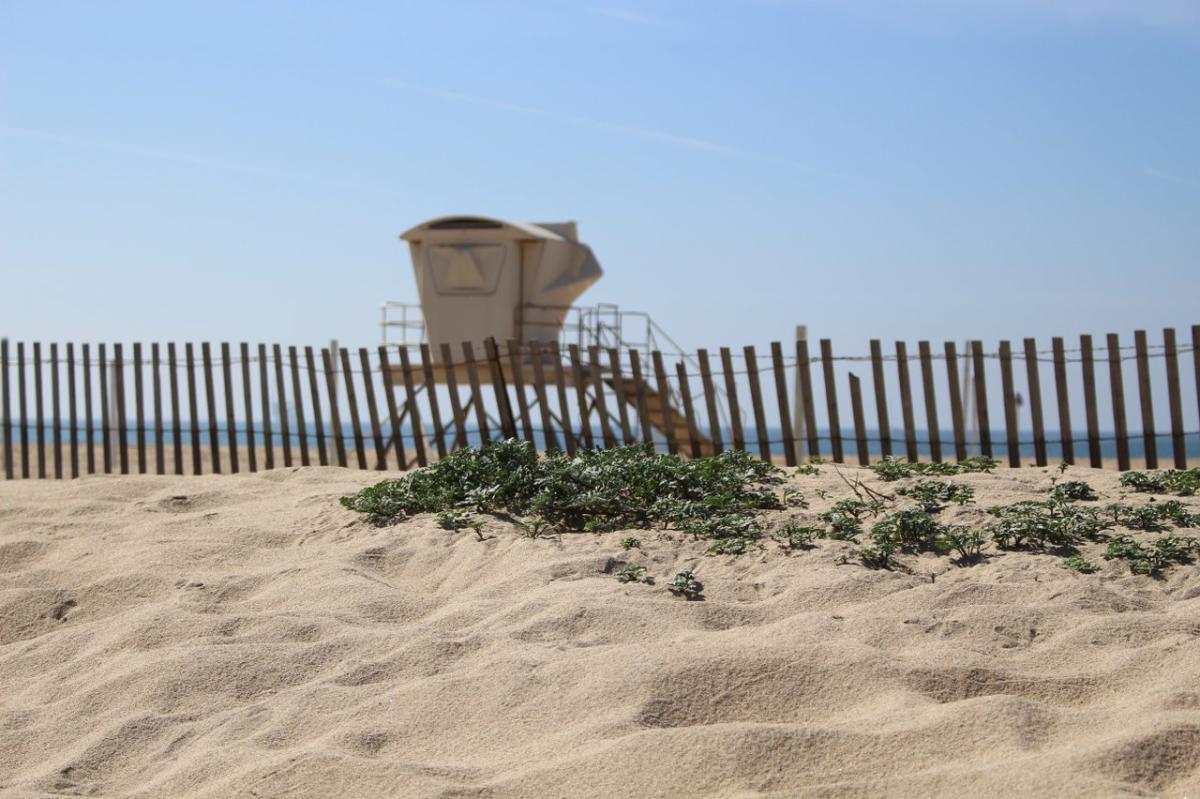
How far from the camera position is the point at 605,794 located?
3068mm

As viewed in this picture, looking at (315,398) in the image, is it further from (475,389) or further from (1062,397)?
(1062,397)

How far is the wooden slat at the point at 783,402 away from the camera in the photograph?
10.2 meters

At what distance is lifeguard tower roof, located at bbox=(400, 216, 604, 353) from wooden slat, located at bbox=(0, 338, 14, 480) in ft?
24.2

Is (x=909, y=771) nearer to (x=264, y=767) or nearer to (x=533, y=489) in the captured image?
(x=264, y=767)

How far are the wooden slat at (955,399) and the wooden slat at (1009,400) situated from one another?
A: 0.37m

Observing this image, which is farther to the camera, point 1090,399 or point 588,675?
point 1090,399

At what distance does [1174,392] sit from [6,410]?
13142 mm

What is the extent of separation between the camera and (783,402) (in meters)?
10.3

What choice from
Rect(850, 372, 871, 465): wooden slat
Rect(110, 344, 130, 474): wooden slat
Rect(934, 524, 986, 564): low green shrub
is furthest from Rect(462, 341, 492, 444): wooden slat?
Rect(934, 524, 986, 564): low green shrub

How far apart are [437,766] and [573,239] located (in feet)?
62.2

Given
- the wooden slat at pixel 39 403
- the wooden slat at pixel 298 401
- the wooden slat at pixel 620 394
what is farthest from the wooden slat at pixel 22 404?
the wooden slat at pixel 620 394

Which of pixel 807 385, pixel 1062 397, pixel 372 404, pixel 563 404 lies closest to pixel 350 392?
pixel 372 404

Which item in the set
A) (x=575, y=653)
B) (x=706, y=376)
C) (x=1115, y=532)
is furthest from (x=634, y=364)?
(x=575, y=653)

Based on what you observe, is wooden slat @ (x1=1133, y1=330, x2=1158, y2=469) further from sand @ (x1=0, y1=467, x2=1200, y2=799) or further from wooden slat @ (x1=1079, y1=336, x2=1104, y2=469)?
sand @ (x1=0, y1=467, x2=1200, y2=799)
